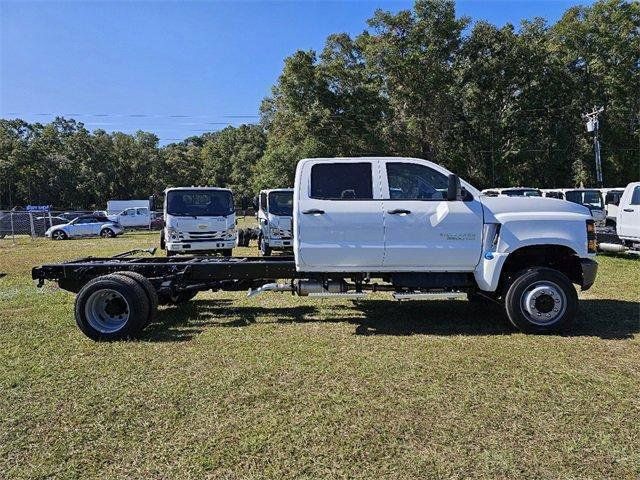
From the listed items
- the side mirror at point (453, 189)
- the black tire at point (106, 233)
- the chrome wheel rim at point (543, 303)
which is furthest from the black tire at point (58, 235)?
the chrome wheel rim at point (543, 303)

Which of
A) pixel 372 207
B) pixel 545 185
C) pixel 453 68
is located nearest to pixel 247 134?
pixel 453 68

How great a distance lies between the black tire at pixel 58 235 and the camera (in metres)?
27.5

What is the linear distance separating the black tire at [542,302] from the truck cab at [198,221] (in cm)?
893

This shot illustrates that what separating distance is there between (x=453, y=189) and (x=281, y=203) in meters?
9.73

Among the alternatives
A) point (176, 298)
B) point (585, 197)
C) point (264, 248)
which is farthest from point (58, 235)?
point (585, 197)

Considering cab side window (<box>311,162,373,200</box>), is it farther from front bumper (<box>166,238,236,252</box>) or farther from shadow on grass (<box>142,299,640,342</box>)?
front bumper (<box>166,238,236,252</box>)

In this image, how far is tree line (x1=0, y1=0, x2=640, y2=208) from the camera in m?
34.5

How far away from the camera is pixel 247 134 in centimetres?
6844

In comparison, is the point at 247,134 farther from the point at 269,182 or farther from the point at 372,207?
the point at 372,207

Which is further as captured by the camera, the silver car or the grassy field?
the silver car

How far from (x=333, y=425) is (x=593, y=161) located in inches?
1523

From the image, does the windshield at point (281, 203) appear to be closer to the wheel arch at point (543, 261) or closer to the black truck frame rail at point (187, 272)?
the black truck frame rail at point (187, 272)

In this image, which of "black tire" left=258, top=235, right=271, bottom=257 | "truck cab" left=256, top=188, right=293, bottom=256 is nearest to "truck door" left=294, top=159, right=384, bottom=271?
"truck cab" left=256, top=188, right=293, bottom=256

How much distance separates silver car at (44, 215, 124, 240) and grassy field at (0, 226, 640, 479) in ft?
76.3
